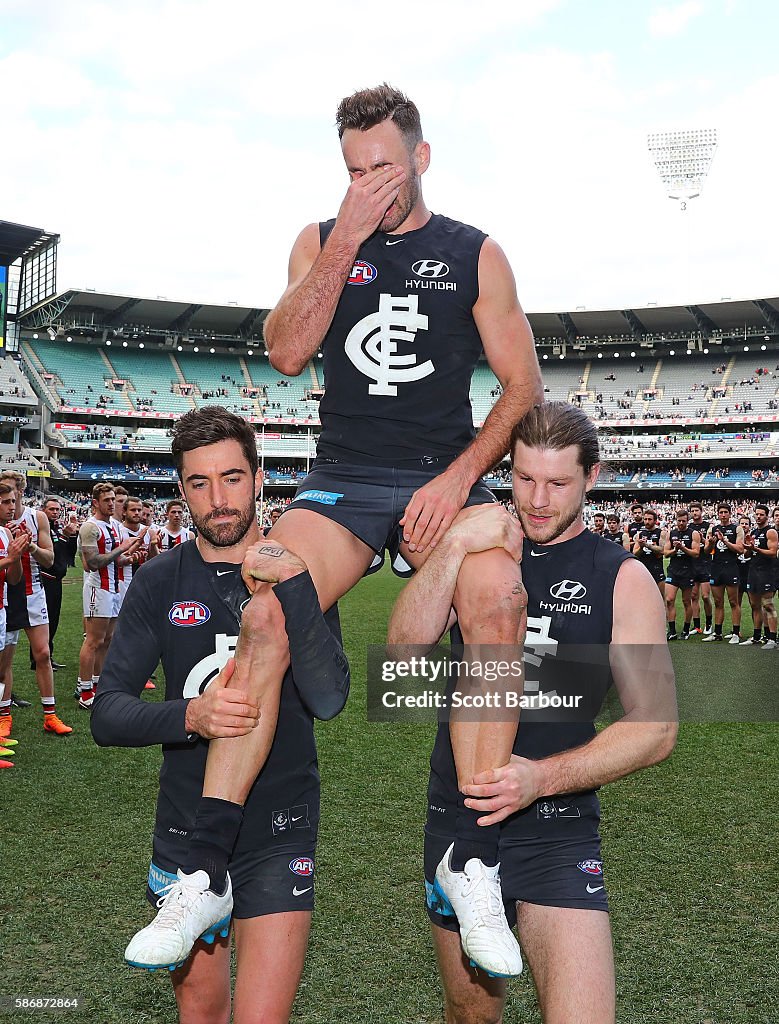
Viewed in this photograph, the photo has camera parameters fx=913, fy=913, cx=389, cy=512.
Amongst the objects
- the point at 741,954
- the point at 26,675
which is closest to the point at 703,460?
the point at 26,675

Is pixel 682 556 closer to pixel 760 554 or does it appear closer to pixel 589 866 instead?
pixel 760 554

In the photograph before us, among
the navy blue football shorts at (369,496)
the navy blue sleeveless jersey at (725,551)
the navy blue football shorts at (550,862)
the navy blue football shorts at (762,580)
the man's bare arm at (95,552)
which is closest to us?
the navy blue football shorts at (550,862)

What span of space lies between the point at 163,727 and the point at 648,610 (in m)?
1.61

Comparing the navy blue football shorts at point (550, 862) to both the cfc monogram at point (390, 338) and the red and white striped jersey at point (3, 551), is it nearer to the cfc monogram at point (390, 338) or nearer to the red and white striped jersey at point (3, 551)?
the cfc monogram at point (390, 338)

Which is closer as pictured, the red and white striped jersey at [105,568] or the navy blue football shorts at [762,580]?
the red and white striped jersey at [105,568]

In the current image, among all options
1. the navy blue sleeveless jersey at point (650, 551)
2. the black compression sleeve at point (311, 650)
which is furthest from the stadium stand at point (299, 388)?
the black compression sleeve at point (311, 650)

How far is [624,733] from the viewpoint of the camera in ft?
9.39

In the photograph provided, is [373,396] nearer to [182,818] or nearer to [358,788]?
[182,818]

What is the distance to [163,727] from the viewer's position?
2.86 m

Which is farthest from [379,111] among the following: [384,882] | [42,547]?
[42,547]

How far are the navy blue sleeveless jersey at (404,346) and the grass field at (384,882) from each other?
1776 mm

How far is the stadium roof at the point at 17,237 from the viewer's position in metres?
46.9

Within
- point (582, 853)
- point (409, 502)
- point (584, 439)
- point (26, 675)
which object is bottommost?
point (26, 675)

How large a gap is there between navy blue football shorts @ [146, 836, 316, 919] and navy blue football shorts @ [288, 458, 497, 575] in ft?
3.46
